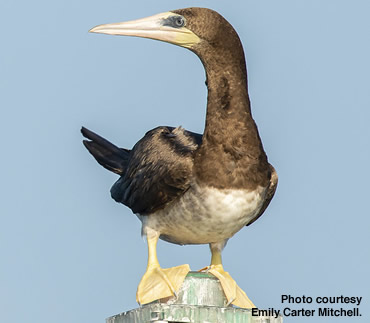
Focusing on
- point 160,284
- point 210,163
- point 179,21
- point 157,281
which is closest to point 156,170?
point 210,163

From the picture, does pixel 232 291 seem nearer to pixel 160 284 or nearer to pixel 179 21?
pixel 160 284

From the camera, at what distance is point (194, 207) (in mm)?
8766

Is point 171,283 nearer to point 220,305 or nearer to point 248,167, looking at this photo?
point 220,305

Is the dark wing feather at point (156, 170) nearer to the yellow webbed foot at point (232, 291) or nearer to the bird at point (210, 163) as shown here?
the bird at point (210, 163)

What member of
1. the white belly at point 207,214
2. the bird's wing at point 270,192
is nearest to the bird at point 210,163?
the white belly at point 207,214

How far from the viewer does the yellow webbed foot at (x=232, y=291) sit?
8.15 meters

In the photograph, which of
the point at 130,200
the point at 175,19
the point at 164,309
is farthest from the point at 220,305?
the point at 175,19

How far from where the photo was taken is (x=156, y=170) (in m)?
9.22

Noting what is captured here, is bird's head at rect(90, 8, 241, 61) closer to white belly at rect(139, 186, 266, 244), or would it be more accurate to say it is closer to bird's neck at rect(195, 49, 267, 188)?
bird's neck at rect(195, 49, 267, 188)

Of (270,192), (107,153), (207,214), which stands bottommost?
(207,214)

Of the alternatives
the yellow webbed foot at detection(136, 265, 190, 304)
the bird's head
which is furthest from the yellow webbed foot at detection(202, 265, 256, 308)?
the bird's head

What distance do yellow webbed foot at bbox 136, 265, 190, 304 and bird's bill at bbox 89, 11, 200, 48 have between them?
2234 millimetres

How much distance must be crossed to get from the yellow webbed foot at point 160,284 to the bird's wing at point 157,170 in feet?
2.64

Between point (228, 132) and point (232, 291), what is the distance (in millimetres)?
1580
